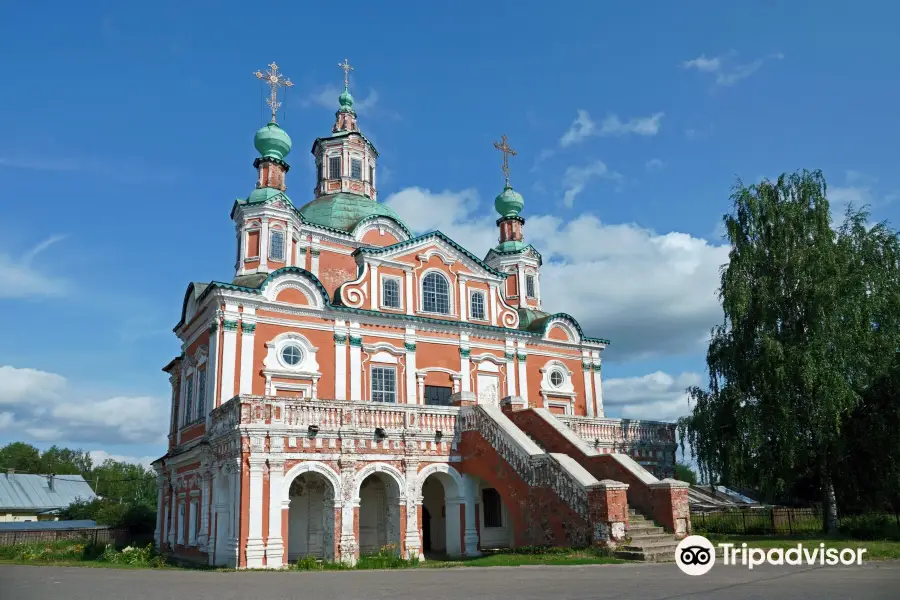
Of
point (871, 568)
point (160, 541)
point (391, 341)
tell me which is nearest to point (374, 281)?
point (391, 341)

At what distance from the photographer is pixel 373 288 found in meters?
26.8

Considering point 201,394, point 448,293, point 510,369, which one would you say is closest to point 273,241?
point 201,394

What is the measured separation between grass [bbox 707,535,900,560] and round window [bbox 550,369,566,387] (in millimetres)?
11863

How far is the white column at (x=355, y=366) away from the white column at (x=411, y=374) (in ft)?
6.18

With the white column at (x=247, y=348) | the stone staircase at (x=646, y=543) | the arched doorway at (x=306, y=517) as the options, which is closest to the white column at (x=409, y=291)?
the white column at (x=247, y=348)

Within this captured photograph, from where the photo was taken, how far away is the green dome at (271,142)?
28531 millimetres

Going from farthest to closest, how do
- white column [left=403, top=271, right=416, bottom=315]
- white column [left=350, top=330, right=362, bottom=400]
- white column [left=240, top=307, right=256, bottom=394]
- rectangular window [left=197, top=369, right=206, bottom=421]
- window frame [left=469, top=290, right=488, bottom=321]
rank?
window frame [left=469, top=290, right=488, bottom=321], white column [left=403, top=271, right=416, bottom=315], white column [left=350, top=330, right=362, bottom=400], rectangular window [left=197, top=369, right=206, bottom=421], white column [left=240, top=307, right=256, bottom=394]

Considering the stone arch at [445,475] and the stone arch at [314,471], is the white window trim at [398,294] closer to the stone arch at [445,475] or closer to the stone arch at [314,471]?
the stone arch at [445,475]

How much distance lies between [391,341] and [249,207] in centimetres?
712

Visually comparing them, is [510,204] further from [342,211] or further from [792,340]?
[792,340]

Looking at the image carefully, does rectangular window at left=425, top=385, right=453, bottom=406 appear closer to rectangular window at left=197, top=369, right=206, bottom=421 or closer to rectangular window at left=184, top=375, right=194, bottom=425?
rectangular window at left=197, top=369, right=206, bottom=421

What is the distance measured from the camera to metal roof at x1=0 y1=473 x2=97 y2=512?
50.1 m

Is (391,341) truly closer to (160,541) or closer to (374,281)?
(374,281)

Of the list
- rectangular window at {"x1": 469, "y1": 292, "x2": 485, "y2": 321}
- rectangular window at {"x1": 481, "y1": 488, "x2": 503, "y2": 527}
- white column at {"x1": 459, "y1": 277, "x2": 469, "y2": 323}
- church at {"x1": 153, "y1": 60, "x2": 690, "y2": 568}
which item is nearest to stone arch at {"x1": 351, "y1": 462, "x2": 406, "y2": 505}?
church at {"x1": 153, "y1": 60, "x2": 690, "y2": 568}
